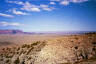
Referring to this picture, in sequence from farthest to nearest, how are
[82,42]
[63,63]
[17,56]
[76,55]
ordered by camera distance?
[17,56] < [82,42] < [76,55] < [63,63]

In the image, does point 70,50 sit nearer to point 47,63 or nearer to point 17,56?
point 47,63

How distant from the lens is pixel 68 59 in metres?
17.3

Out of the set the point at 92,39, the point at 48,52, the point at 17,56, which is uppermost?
the point at 92,39

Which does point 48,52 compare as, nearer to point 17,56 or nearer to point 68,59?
point 68,59

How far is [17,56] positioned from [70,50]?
423 inches

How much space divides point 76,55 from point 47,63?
3985mm

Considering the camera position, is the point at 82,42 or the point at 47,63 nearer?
the point at 47,63

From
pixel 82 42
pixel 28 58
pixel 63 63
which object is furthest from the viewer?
pixel 28 58

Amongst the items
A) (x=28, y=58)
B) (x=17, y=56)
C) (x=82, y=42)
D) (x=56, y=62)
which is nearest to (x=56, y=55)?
(x=56, y=62)

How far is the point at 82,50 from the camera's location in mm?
18406

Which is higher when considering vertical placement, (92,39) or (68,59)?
(92,39)

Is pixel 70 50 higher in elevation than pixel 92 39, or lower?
lower

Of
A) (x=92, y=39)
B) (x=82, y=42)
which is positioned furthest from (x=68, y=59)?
(x=92, y=39)

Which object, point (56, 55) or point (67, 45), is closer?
point (56, 55)
